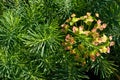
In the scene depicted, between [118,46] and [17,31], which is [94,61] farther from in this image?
[17,31]

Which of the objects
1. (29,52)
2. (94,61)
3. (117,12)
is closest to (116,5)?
(117,12)

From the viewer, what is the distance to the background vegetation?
197 centimetres

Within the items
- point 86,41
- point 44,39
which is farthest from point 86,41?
point 44,39

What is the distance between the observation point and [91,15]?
213 cm

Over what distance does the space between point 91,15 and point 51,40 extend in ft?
1.17

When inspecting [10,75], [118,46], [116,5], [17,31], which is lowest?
[10,75]

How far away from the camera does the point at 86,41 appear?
190 centimetres

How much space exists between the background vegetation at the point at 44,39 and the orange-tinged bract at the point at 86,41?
3.1 inches

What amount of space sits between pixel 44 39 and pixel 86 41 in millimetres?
240

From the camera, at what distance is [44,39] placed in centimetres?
191

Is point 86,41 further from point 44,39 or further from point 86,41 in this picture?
point 44,39

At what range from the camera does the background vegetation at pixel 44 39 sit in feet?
6.45

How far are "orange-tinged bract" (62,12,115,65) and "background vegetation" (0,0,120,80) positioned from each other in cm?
8

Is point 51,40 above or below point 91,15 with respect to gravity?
below
